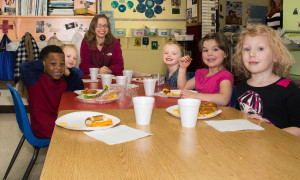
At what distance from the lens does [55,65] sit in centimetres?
198

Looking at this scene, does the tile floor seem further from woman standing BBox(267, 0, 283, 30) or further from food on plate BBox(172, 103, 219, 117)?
woman standing BBox(267, 0, 283, 30)

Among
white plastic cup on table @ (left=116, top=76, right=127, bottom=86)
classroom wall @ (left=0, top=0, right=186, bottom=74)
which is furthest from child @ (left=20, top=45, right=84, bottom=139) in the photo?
classroom wall @ (left=0, top=0, right=186, bottom=74)

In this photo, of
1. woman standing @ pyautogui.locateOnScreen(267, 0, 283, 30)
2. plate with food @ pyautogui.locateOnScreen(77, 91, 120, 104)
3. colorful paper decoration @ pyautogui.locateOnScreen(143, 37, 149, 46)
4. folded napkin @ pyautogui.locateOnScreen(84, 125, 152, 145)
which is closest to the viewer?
folded napkin @ pyautogui.locateOnScreen(84, 125, 152, 145)

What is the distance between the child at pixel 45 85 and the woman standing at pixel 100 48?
3.98 feet

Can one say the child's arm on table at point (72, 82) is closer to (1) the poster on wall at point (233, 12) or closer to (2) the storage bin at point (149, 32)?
(2) the storage bin at point (149, 32)

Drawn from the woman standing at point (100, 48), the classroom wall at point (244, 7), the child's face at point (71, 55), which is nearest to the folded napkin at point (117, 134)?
the child's face at point (71, 55)

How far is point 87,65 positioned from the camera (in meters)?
3.19

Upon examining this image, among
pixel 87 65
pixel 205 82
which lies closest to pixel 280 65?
pixel 205 82

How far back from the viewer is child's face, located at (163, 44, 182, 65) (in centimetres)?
258

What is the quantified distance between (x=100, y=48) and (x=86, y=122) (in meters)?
2.47

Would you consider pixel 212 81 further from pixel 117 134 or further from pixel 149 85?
pixel 117 134

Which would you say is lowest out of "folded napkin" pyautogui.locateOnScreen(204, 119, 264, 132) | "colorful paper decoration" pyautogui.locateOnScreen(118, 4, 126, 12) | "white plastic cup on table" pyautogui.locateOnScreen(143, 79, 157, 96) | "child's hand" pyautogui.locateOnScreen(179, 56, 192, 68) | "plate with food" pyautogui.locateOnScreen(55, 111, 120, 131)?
"folded napkin" pyautogui.locateOnScreen(204, 119, 264, 132)

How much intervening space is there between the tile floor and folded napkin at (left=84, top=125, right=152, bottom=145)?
155cm

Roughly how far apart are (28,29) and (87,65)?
6.93ft
